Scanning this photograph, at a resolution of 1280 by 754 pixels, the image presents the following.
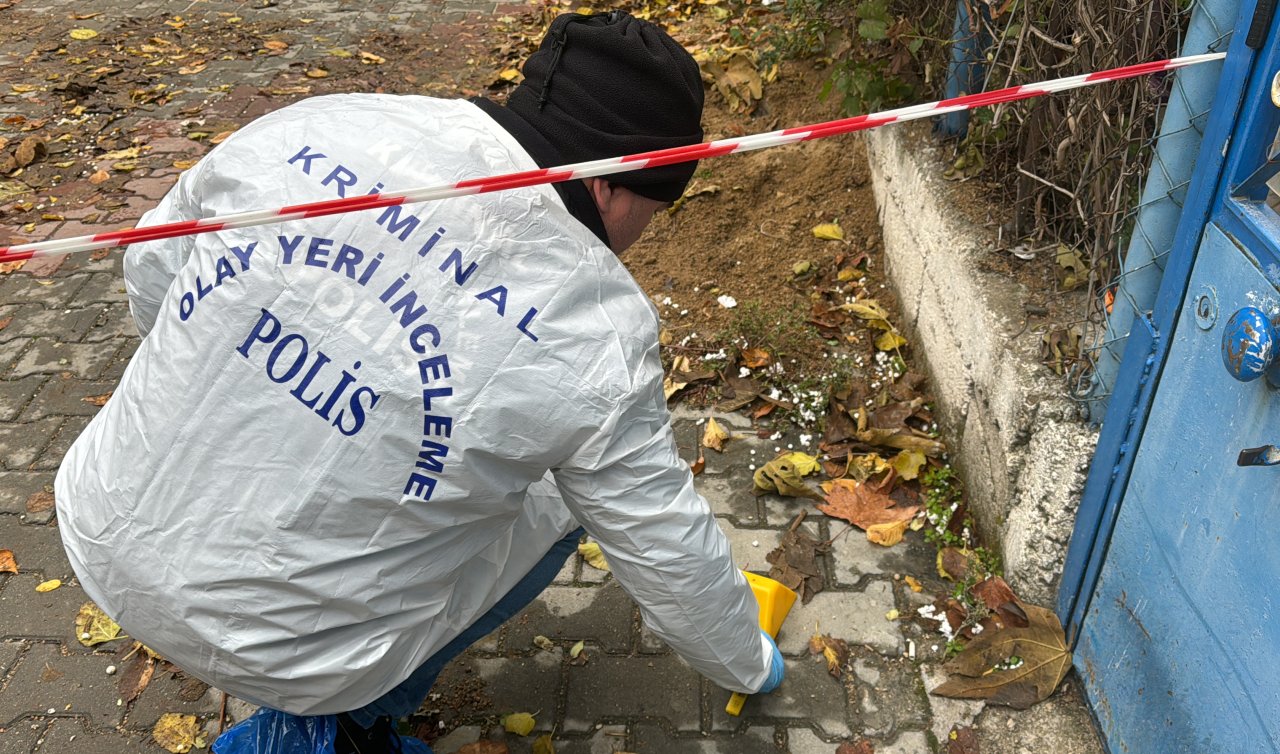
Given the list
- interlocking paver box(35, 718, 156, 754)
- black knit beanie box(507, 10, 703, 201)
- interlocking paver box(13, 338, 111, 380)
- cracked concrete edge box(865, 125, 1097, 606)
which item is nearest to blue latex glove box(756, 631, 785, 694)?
cracked concrete edge box(865, 125, 1097, 606)

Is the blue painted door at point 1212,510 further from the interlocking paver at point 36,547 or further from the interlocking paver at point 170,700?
the interlocking paver at point 36,547

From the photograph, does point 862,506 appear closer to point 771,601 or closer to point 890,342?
point 771,601

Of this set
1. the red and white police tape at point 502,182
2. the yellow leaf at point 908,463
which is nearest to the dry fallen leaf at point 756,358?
the yellow leaf at point 908,463

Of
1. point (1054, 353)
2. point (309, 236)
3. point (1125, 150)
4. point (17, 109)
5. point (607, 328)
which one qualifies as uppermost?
point (309, 236)

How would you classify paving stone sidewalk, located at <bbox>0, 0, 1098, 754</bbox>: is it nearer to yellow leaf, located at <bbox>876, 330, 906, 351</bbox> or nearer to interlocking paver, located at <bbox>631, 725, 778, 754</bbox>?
interlocking paver, located at <bbox>631, 725, 778, 754</bbox>

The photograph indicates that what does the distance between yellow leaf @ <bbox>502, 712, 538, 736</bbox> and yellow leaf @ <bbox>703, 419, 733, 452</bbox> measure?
43.8 inches

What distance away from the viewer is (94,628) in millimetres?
2727

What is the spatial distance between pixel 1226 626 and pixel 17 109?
257 inches

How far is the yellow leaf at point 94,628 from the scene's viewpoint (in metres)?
2.70

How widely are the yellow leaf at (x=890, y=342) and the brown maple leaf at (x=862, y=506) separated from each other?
2.07 ft

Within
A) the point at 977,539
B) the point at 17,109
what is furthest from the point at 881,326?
the point at 17,109

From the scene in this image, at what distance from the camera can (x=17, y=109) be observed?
19.1ft

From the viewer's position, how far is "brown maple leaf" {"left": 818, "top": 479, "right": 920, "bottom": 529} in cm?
292

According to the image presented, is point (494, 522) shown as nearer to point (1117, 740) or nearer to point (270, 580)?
point (270, 580)
